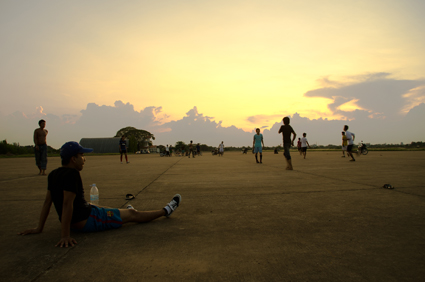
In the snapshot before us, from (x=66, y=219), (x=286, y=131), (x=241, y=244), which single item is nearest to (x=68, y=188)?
(x=66, y=219)

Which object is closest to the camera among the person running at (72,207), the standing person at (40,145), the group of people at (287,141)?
the person running at (72,207)

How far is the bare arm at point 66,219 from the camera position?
2613 millimetres

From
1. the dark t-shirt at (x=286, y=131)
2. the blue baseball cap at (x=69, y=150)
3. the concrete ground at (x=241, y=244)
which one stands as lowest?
the concrete ground at (x=241, y=244)

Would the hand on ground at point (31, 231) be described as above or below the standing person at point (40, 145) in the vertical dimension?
below

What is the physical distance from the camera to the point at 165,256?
2.30 meters

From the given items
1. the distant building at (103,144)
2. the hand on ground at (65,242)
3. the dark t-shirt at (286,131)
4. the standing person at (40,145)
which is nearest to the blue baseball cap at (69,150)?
the hand on ground at (65,242)

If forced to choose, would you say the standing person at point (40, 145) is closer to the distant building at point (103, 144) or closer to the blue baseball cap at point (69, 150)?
the blue baseball cap at point (69, 150)

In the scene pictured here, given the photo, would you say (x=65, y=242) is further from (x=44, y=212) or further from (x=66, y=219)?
(x=44, y=212)

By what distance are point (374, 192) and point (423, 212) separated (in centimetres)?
147

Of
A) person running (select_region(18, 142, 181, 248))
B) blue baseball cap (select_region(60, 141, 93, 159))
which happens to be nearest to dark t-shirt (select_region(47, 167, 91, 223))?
person running (select_region(18, 142, 181, 248))

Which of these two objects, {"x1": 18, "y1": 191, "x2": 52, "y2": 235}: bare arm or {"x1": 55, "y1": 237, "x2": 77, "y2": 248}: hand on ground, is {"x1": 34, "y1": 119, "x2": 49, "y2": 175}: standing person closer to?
{"x1": 18, "y1": 191, "x2": 52, "y2": 235}: bare arm

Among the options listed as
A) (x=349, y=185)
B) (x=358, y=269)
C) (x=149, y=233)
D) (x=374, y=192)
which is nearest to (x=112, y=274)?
(x=149, y=233)

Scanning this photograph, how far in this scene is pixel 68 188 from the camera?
8.92ft

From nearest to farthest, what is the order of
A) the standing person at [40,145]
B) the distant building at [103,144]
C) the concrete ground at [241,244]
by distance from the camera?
the concrete ground at [241,244] < the standing person at [40,145] < the distant building at [103,144]
